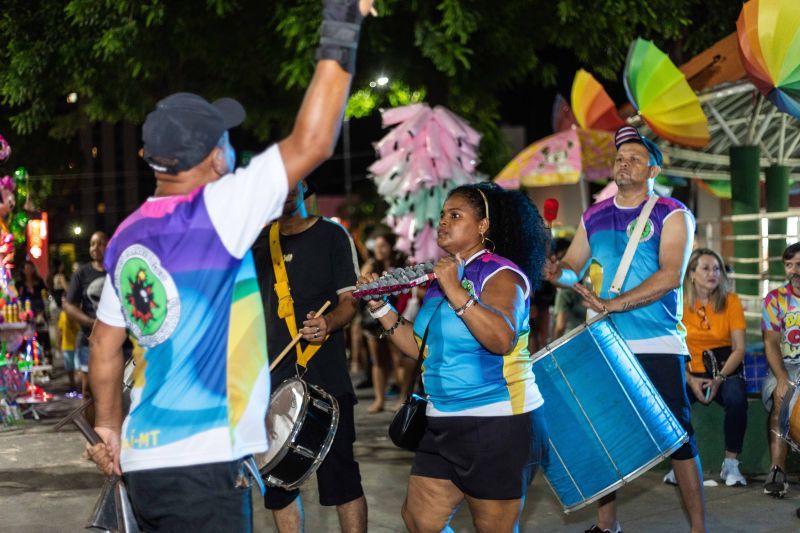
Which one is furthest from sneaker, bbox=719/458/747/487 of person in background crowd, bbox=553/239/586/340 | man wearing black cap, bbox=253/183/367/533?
person in background crowd, bbox=553/239/586/340

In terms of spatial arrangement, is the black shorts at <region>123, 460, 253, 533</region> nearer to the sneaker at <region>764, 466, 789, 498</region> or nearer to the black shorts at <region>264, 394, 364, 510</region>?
the black shorts at <region>264, 394, 364, 510</region>

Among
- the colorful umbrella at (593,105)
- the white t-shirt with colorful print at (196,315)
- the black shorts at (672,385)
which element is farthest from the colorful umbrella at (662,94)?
the white t-shirt with colorful print at (196,315)

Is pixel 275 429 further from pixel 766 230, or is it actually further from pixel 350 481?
pixel 766 230

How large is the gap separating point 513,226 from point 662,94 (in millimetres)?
7046

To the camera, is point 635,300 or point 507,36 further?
point 507,36

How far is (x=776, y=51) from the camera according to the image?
8.36 m

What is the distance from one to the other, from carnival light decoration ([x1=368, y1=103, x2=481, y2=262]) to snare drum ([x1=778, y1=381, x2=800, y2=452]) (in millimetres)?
5396

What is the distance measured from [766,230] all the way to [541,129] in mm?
25409

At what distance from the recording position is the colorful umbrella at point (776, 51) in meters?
8.24

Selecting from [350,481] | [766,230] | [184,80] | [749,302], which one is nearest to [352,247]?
[350,481]

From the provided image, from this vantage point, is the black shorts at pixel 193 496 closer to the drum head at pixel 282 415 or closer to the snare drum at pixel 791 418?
the drum head at pixel 282 415

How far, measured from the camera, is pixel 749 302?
1438 centimetres

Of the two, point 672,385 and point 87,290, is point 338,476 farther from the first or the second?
point 87,290

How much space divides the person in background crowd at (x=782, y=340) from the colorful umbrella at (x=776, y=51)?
73.5 inches
